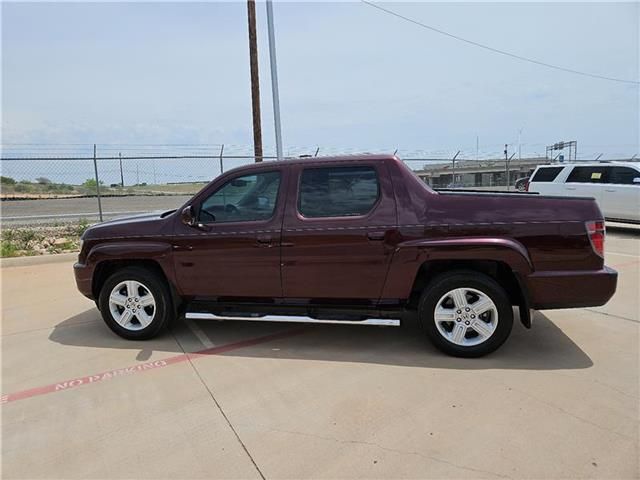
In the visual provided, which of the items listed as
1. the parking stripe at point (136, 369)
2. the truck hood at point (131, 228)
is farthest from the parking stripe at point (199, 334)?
the truck hood at point (131, 228)

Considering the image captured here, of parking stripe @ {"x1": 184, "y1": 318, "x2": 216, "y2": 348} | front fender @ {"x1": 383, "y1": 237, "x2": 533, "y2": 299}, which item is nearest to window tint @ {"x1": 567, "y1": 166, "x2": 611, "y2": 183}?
front fender @ {"x1": 383, "y1": 237, "x2": 533, "y2": 299}

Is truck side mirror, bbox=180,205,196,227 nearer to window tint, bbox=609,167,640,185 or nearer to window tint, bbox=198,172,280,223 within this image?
window tint, bbox=198,172,280,223

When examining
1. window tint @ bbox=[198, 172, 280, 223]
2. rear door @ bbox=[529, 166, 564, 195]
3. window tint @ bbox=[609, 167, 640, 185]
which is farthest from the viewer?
rear door @ bbox=[529, 166, 564, 195]

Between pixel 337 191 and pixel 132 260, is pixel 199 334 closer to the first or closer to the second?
pixel 132 260

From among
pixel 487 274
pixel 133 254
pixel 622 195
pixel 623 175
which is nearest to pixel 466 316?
pixel 487 274

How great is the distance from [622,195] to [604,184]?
55 centimetres

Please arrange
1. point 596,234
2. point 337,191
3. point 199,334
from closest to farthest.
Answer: point 596,234 < point 337,191 < point 199,334

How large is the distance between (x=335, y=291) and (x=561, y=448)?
2.07 m

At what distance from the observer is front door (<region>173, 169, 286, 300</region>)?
4.04 meters

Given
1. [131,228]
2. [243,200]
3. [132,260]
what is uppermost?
[243,200]

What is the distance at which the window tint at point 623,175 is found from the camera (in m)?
11.1

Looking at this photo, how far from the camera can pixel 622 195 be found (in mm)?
11070

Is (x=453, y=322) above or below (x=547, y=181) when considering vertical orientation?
below

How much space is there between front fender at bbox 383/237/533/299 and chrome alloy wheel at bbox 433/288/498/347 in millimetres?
309
